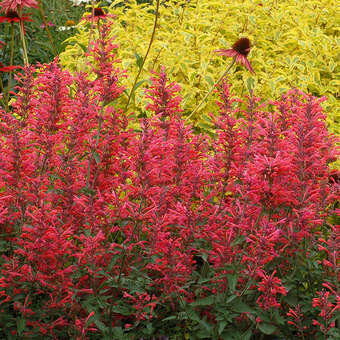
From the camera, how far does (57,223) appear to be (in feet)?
7.58

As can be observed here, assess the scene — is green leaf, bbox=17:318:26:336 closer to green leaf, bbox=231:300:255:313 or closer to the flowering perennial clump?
the flowering perennial clump

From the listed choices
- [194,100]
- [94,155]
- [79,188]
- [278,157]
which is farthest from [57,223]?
[194,100]

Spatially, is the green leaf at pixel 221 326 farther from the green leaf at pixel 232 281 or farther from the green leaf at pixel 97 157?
the green leaf at pixel 97 157

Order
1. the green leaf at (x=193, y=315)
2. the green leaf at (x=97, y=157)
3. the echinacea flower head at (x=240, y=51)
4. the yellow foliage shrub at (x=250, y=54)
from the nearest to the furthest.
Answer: the green leaf at (x=193, y=315) < the green leaf at (x=97, y=157) < the echinacea flower head at (x=240, y=51) < the yellow foliage shrub at (x=250, y=54)

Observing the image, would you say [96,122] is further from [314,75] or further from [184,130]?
[314,75]

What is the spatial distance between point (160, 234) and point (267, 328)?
565mm

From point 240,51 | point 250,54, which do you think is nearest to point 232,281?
point 240,51

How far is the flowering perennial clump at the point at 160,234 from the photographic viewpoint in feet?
6.86

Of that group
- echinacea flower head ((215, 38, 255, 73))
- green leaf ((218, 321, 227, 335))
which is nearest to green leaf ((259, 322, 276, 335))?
green leaf ((218, 321, 227, 335))

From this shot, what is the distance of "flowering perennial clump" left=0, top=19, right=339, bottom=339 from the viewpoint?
2092mm

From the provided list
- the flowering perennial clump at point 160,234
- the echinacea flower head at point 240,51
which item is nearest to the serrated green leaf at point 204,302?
the flowering perennial clump at point 160,234

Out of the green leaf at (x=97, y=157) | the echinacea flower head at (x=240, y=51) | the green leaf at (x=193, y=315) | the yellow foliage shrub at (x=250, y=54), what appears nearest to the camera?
the green leaf at (x=193, y=315)

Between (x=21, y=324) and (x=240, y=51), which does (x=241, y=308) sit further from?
(x=240, y=51)

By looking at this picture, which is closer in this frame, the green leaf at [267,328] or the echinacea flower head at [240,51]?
the green leaf at [267,328]
